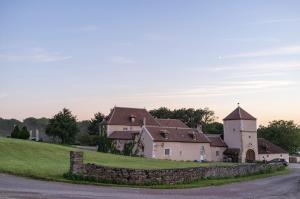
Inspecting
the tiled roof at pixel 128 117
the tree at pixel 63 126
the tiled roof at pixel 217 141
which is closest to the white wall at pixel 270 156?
the tiled roof at pixel 217 141

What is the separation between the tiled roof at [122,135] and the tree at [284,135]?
43.7m

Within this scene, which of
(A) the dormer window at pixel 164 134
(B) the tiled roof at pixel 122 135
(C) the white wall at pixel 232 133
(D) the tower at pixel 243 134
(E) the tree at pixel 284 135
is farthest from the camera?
(E) the tree at pixel 284 135

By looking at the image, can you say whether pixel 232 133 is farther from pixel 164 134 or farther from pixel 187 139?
pixel 164 134

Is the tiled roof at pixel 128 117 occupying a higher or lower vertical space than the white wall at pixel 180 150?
higher

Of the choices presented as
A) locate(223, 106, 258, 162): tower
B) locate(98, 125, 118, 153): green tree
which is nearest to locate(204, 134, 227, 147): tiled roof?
locate(223, 106, 258, 162): tower

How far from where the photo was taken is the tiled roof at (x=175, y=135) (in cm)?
7806

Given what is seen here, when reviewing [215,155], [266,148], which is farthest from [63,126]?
[266,148]

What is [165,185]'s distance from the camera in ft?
92.6

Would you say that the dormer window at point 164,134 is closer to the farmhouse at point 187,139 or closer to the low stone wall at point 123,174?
the farmhouse at point 187,139

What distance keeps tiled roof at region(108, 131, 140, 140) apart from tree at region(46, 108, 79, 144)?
8961mm

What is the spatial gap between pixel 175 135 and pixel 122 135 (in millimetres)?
10819

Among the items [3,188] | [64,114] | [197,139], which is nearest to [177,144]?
[197,139]

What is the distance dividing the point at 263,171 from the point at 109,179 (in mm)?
25892

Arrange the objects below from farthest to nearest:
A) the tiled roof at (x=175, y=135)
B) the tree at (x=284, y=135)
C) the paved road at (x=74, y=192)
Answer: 1. the tree at (x=284, y=135)
2. the tiled roof at (x=175, y=135)
3. the paved road at (x=74, y=192)
